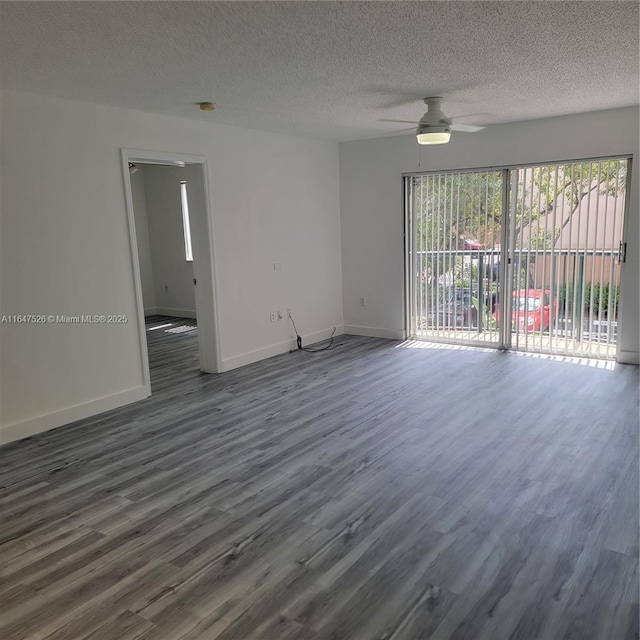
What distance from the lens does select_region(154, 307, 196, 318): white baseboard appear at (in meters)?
8.83

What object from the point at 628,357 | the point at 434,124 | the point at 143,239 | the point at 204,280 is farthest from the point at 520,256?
the point at 143,239

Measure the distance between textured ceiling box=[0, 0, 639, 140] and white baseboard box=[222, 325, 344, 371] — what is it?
2491 mm

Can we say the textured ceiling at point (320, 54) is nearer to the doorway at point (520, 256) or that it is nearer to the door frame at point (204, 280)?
the door frame at point (204, 280)

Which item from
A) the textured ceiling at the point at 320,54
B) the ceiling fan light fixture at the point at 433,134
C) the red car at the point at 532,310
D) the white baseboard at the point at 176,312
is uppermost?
the textured ceiling at the point at 320,54

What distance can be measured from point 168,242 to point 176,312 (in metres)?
1.18

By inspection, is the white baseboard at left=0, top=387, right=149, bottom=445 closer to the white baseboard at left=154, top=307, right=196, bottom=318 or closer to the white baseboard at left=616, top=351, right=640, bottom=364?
the white baseboard at left=154, top=307, right=196, bottom=318

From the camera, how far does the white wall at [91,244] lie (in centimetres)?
383

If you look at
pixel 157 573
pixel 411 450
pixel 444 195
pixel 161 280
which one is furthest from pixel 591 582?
pixel 161 280

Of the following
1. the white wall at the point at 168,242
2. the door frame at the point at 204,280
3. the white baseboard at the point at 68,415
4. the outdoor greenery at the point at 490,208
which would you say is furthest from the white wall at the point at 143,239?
the outdoor greenery at the point at 490,208

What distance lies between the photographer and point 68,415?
423cm

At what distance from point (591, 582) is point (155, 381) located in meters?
4.19

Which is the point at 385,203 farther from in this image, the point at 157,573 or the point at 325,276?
the point at 157,573

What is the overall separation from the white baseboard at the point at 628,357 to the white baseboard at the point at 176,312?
6.12 meters

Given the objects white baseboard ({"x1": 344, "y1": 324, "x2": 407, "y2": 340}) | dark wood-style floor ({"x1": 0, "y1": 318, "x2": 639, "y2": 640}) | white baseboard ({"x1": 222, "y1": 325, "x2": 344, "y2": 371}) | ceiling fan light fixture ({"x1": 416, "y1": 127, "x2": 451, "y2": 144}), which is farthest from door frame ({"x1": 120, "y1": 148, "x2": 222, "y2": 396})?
white baseboard ({"x1": 344, "y1": 324, "x2": 407, "y2": 340})
